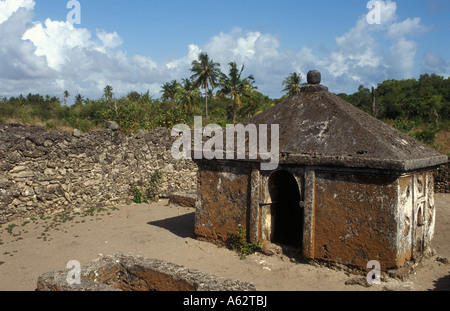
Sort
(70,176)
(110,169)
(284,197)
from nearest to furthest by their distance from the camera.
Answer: (284,197)
(70,176)
(110,169)

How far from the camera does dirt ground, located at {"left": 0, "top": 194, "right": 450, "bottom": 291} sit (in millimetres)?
6008

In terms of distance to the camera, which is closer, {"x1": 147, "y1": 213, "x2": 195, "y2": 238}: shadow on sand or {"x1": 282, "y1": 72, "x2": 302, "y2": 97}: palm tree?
{"x1": 147, "y1": 213, "x2": 195, "y2": 238}: shadow on sand

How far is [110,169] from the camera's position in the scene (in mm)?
11703

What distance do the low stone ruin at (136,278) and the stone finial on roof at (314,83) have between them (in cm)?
450

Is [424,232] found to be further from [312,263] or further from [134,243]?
[134,243]

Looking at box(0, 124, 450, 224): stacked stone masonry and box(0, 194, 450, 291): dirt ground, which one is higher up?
box(0, 124, 450, 224): stacked stone masonry

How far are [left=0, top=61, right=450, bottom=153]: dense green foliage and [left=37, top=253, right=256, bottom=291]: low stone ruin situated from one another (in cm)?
1336

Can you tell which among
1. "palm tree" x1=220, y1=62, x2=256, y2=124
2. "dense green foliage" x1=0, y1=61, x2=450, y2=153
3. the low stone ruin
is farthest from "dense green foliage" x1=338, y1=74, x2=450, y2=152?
the low stone ruin

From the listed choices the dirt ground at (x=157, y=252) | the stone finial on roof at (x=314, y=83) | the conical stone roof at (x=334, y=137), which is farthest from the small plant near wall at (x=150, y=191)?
the stone finial on roof at (x=314, y=83)

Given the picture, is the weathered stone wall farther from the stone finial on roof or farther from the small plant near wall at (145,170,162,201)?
the stone finial on roof

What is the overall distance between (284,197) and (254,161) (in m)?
2.00

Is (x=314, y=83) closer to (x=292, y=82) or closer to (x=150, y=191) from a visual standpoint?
(x=150, y=191)

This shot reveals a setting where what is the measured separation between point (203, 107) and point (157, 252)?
34611 mm
